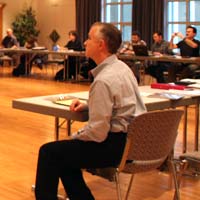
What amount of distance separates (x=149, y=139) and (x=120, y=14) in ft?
39.9

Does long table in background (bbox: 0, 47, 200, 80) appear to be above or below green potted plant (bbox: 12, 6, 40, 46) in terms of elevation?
below

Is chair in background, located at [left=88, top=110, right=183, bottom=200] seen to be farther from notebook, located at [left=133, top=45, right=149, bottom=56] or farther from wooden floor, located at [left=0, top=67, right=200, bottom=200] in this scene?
notebook, located at [left=133, top=45, right=149, bottom=56]

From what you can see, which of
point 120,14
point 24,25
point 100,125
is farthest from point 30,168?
point 24,25

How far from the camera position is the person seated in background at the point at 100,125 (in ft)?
7.62

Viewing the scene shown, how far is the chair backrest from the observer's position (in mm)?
2283

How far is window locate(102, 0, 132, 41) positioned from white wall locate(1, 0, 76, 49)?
131 cm

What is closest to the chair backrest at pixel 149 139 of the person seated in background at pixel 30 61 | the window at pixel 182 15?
the person seated in background at pixel 30 61

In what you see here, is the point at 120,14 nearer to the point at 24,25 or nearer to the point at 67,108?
the point at 24,25

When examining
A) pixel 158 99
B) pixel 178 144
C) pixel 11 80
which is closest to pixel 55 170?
pixel 158 99

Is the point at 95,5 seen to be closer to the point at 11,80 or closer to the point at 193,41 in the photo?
the point at 11,80

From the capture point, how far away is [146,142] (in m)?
2.36

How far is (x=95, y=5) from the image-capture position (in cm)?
1421

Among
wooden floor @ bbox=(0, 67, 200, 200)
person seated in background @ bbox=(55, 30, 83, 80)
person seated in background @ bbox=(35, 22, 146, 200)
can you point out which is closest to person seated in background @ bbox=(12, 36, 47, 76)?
person seated in background @ bbox=(55, 30, 83, 80)

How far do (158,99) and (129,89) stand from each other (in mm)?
712
